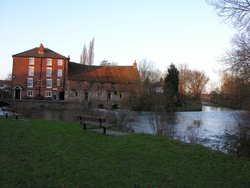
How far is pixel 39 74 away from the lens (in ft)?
205

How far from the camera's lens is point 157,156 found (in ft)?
27.5

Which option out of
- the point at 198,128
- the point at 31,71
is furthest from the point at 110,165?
the point at 31,71

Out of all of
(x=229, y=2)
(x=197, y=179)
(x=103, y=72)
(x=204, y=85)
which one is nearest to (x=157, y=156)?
(x=197, y=179)

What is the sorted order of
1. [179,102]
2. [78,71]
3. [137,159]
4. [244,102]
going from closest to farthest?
[137,159] → [244,102] → [179,102] → [78,71]

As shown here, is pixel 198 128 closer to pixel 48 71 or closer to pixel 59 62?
pixel 59 62

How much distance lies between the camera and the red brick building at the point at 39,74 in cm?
6105

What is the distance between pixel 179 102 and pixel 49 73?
27653 mm

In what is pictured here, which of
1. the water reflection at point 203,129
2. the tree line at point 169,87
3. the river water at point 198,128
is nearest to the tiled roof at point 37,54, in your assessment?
the tree line at point 169,87

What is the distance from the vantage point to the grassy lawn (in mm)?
5648

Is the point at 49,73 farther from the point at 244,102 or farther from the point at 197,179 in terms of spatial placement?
the point at 197,179

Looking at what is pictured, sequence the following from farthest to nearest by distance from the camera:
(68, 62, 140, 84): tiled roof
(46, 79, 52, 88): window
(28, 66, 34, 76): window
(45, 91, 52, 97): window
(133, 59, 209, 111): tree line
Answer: (68, 62, 140, 84): tiled roof, (46, 79, 52, 88): window, (28, 66, 34, 76): window, (45, 91, 52, 97): window, (133, 59, 209, 111): tree line

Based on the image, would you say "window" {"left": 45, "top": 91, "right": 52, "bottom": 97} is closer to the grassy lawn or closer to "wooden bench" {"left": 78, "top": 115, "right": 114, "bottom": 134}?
"wooden bench" {"left": 78, "top": 115, "right": 114, "bottom": 134}

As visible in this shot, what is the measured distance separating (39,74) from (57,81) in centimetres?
394

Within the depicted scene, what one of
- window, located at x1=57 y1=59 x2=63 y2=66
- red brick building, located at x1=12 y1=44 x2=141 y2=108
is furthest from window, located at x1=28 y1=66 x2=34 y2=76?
window, located at x1=57 y1=59 x2=63 y2=66
